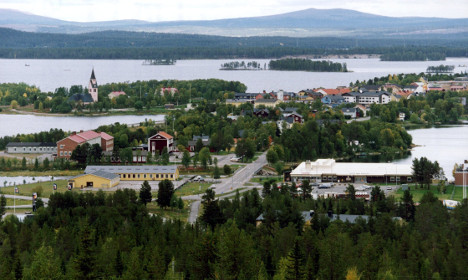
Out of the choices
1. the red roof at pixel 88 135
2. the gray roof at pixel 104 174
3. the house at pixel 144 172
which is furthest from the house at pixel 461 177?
the red roof at pixel 88 135

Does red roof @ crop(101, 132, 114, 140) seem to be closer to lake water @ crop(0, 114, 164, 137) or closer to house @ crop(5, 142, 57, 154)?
house @ crop(5, 142, 57, 154)

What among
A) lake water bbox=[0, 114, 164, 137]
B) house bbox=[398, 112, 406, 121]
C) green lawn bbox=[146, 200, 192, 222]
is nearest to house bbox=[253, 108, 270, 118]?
lake water bbox=[0, 114, 164, 137]

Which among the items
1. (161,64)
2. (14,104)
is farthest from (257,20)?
(14,104)

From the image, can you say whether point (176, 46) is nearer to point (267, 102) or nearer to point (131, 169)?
point (267, 102)

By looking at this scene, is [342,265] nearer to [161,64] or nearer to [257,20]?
[161,64]

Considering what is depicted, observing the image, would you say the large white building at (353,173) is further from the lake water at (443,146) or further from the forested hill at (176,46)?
the forested hill at (176,46)

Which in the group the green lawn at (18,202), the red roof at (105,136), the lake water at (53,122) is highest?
the red roof at (105,136)
